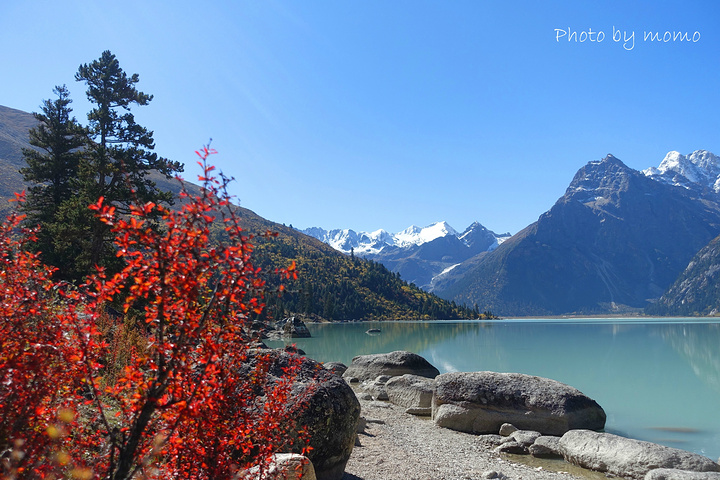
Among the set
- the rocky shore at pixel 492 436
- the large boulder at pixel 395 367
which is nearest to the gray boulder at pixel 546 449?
the rocky shore at pixel 492 436

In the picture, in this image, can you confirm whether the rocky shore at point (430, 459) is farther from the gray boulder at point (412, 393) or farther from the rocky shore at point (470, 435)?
the gray boulder at point (412, 393)

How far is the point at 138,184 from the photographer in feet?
82.7

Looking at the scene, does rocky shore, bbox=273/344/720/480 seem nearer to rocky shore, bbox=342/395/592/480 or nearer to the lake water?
rocky shore, bbox=342/395/592/480

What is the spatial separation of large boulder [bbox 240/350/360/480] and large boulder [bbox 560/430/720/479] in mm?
7778

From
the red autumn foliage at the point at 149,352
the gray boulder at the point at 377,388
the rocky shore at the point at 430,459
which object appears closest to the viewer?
the red autumn foliage at the point at 149,352

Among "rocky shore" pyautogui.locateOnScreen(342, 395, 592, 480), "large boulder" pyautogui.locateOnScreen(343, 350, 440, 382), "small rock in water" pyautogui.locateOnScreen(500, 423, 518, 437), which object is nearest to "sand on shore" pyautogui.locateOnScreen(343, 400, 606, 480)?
"rocky shore" pyautogui.locateOnScreen(342, 395, 592, 480)

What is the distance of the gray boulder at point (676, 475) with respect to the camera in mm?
10828

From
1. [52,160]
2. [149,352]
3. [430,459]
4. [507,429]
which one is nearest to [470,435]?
[507,429]

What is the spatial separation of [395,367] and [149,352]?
85.9 ft

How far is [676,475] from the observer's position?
36.5 ft

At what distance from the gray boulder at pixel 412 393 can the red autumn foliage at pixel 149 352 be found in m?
17.8

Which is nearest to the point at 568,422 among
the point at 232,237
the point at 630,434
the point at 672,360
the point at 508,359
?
the point at 630,434

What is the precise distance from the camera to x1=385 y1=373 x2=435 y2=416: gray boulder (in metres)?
20.9

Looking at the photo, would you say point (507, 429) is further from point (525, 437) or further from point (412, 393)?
point (412, 393)
